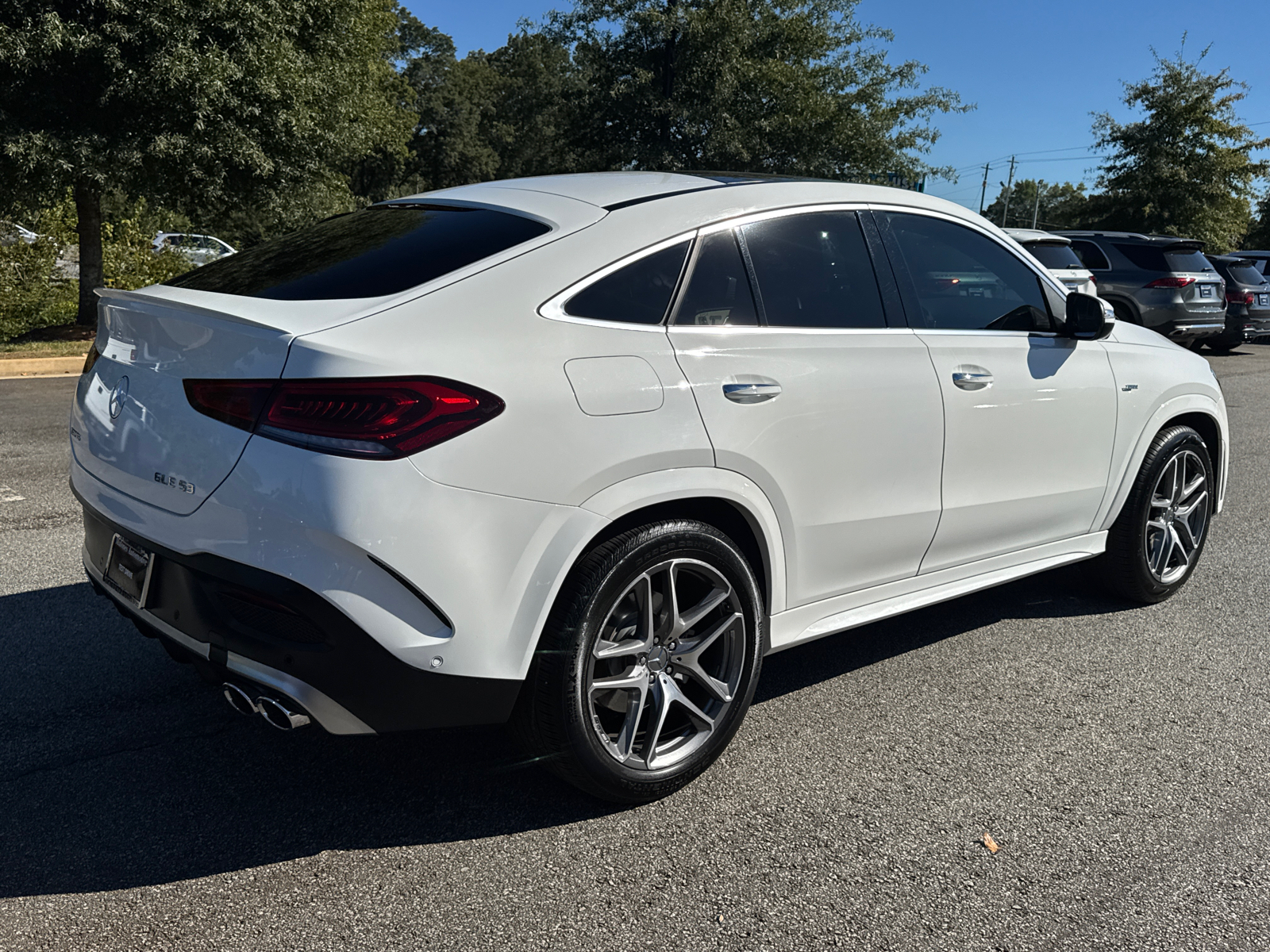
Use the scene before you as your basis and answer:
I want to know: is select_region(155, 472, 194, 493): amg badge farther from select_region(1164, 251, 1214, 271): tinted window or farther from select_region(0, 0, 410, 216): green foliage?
select_region(1164, 251, 1214, 271): tinted window

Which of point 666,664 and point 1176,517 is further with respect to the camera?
point 1176,517

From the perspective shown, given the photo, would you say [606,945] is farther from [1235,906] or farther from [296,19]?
[296,19]

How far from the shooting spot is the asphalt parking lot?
250 centimetres

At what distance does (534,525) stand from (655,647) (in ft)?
2.04

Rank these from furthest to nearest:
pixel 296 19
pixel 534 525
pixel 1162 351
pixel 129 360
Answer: pixel 296 19 < pixel 1162 351 < pixel 129 360 < pixel 534 525

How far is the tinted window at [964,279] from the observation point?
12.4 ft

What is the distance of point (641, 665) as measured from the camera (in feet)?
9.79

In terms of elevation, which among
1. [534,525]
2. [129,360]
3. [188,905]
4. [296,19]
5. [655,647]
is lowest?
[188,905]

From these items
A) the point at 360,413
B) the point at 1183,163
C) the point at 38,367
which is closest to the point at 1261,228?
the point at 1183,163

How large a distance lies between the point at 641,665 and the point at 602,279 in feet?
3.51

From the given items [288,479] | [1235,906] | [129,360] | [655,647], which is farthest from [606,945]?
[129,360]

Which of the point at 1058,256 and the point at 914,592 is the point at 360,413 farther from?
the point at 1058,256

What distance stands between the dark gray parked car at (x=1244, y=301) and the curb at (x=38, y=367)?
17.8 metres

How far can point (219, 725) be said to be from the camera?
11.0 feet
